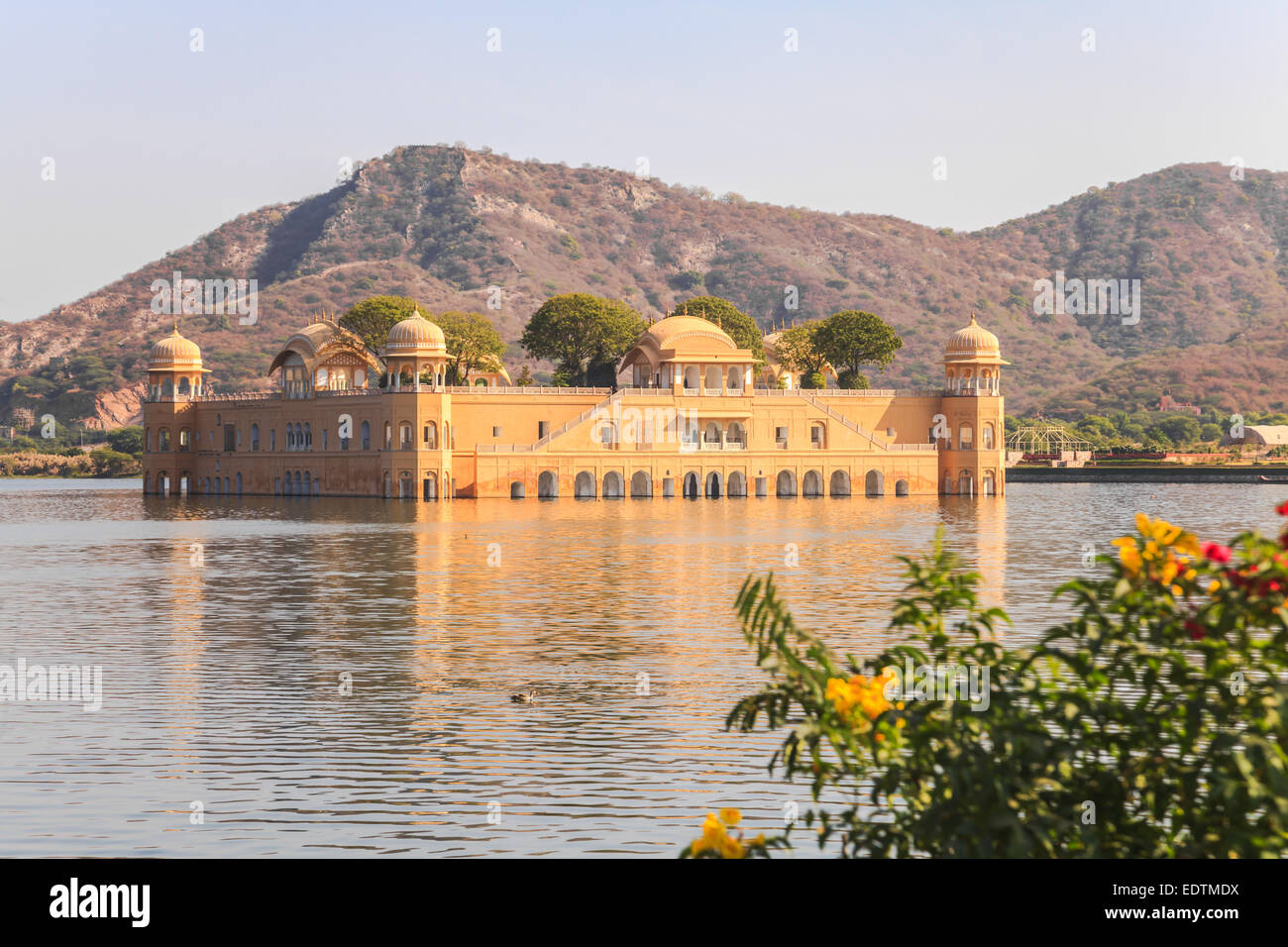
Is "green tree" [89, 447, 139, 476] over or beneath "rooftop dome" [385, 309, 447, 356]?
beneath

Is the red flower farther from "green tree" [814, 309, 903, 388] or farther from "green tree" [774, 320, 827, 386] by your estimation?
"green tree" [774, 320, 827, 386]

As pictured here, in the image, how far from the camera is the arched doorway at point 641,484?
86875mm

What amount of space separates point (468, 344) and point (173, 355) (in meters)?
20.7

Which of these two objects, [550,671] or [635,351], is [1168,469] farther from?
[550,671]

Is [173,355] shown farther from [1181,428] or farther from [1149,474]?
[1181,428]

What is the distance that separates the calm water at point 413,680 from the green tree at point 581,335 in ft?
172

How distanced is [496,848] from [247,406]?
89.8 metres

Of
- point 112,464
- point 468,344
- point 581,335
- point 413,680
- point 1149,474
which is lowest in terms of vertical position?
point 413,680

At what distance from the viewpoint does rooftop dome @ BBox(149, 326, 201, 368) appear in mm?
100125

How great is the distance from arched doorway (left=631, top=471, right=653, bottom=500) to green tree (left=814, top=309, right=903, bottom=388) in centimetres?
2736

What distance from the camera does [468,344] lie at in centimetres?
10712

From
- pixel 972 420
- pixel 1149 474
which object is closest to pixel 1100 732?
pixel 972 420

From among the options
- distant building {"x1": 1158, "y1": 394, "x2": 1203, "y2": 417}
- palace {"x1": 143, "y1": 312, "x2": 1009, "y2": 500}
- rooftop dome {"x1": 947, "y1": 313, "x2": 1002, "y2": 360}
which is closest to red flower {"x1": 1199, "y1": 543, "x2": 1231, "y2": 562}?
palace {"x1": 143, "y1": 312, "x2": 1009, "y2": 500}

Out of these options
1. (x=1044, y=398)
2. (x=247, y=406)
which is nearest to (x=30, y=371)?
(x=247, y=406)
